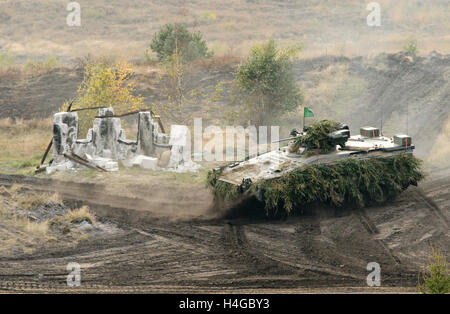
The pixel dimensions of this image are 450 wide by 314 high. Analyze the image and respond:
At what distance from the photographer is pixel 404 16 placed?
52.2m

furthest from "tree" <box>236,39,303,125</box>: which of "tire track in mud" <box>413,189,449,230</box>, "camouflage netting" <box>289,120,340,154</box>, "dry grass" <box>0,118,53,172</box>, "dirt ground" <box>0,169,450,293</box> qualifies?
"camouflage netting" <box>289,120,340,154</box>

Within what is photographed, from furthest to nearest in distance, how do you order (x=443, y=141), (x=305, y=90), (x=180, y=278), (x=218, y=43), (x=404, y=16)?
(x=404, y=16)
(x=218, y=43)
(x=305, y=90)
(x=443, y=141)
(x=180, y=278)

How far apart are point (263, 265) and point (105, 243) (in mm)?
4318

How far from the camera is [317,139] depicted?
18.2 meters

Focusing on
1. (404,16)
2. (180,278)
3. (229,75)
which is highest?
(404,16)

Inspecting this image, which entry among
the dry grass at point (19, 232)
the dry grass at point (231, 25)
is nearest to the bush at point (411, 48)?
the dry grass at point (231, 25)

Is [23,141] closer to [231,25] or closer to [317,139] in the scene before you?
[317,139]

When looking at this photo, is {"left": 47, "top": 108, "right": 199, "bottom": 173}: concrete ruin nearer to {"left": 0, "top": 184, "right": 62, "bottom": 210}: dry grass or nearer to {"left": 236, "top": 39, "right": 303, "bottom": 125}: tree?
{"left": 0, "top": 184, "right": 62, "bottom": 210}: dry grass

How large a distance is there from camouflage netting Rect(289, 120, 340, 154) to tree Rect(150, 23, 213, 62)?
1976cm

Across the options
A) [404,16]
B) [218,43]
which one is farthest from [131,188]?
[404,16]

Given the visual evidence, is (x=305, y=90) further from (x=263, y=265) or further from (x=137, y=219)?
(x=263, y=265)

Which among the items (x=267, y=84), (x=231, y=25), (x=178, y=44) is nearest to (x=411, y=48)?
(x=267, y=84)

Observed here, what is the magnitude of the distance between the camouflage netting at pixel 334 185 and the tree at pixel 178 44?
20604 mm

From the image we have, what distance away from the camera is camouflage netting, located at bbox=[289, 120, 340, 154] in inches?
719
